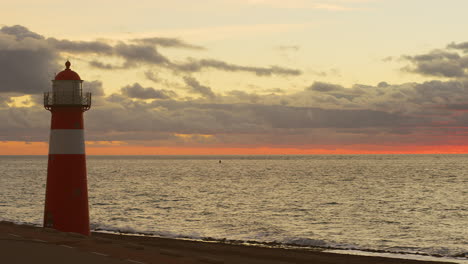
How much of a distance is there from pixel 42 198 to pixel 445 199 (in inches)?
2230

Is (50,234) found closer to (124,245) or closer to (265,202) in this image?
(124,245)

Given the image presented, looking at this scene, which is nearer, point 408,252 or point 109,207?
point 408,252

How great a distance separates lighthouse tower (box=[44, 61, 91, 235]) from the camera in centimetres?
2583

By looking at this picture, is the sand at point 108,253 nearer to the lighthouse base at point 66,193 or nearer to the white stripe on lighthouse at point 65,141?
the lighthouse base at point 66,193

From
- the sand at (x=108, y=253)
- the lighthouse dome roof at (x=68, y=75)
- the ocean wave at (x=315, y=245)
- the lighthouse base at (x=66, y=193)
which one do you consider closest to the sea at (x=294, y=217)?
the ocean wave at (x=315, y=245)

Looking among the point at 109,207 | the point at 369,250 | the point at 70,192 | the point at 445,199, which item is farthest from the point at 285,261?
the point at 445,199

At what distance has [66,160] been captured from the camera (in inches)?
1017

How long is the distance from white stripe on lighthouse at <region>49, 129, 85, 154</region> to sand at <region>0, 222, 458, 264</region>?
3.79 m

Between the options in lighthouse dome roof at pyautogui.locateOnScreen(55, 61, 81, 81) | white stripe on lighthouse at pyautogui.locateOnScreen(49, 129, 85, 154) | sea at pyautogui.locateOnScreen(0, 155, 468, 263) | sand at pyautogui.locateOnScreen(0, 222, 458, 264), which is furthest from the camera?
sea at pyautogui.locateOnScreen(0, 155, 468, 263)

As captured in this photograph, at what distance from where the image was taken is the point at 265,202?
7025 cm

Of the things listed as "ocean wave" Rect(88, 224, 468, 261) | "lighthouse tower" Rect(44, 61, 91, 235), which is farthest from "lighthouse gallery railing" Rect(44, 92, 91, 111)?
"ocean wave" Rect(88, 224, 468, 261)

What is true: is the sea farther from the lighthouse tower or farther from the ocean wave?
the lighthouse tower

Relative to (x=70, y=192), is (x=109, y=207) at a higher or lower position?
lower

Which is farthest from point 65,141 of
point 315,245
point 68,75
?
point 315,245
